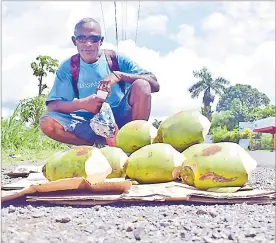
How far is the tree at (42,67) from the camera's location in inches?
74.0

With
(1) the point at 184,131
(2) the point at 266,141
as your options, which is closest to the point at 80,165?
(1) the point at 184,131

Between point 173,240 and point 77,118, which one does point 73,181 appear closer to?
point 173,240

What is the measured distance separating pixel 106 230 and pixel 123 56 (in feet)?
4.53

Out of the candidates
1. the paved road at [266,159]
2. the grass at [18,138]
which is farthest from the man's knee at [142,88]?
the grass at [18,138]

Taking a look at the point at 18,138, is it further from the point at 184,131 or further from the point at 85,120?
the point at 184,131

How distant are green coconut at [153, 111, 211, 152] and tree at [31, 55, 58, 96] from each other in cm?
65

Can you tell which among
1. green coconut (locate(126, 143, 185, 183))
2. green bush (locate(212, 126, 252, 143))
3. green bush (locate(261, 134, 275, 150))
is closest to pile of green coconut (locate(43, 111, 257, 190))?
green coconut (locate(126, 143, 185, 183))

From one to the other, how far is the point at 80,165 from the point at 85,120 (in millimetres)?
991

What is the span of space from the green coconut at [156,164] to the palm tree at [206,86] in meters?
0.45

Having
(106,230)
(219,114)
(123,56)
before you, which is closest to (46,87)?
(123,56)

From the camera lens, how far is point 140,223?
0.86 meters

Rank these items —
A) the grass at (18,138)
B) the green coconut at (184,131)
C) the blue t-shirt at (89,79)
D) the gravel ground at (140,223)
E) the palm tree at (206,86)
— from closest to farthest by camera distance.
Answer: the gravel ground at (140,223)
the green coconut at (184,131)
the palm tree at (206,86)
the blue t-shirt at (89,79)
the grass at (18,138)

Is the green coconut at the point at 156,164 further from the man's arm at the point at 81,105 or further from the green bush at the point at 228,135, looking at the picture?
the man's arm at the point at 81,105

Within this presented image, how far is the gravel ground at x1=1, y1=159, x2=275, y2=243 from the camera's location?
2.49 ft
